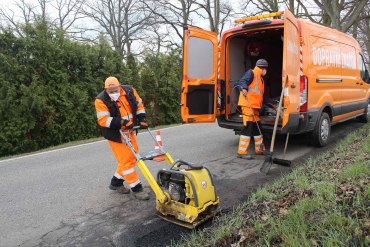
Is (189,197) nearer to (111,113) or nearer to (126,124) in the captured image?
(126,124)

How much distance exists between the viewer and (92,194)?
4641 millimetres

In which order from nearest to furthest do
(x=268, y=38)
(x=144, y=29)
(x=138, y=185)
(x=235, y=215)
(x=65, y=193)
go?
(x=235, y=215) < (x=138, y=185) < (x=65, y=193) < (x=268, y=38) < (x=144, y=29)

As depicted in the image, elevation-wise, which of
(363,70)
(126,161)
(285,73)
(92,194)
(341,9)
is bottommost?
(92,194)

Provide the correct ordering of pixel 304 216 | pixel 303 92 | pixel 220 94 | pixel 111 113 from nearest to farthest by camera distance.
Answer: pixel 304 216
pixel 111 113
pixel 303 92
pixel 220 94

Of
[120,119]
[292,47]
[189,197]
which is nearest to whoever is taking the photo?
[189,197]

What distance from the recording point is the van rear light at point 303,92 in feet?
19.2

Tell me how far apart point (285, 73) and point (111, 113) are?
2.88 meters

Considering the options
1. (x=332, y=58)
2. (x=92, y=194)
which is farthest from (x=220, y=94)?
(x=92, y=194)

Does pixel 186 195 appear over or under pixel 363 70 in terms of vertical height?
under

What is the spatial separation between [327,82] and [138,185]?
177 inches

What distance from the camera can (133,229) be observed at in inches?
139

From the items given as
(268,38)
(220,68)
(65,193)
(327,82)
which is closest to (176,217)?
(65,193)

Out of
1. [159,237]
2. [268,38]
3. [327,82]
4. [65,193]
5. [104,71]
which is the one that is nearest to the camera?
[159,237]

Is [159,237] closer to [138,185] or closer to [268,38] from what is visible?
[138,185]
